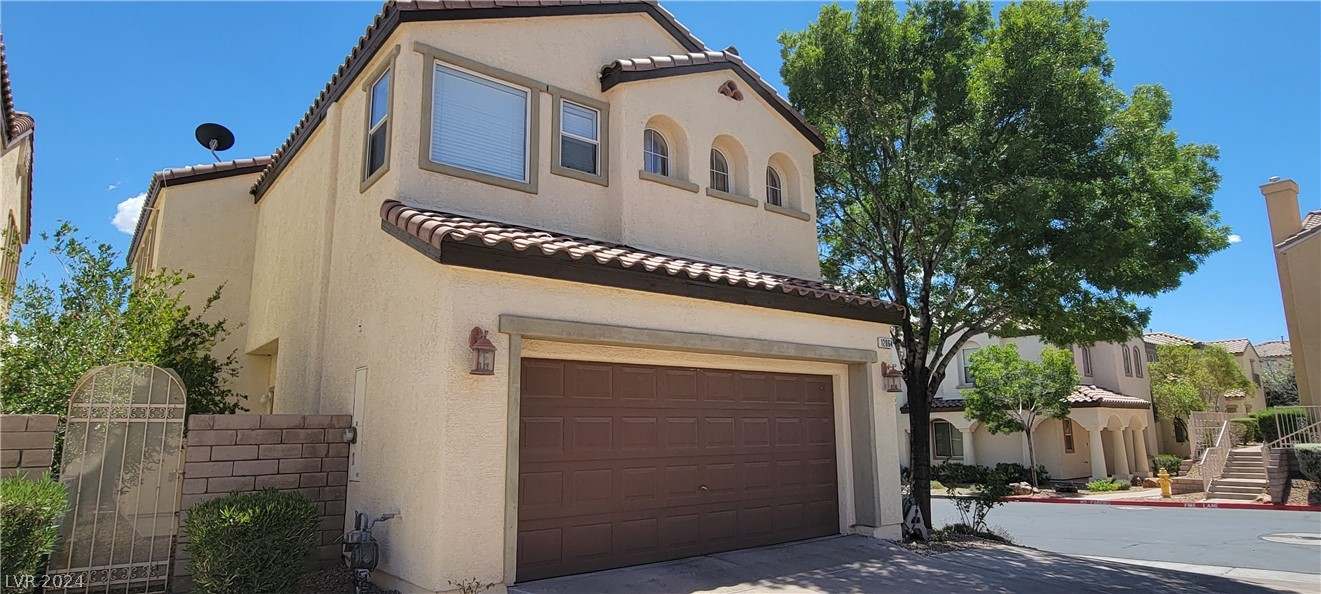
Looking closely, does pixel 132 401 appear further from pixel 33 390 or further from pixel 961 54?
pixel 961 54

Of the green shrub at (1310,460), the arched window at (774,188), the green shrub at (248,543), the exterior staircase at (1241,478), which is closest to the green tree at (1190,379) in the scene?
the exterior staircase at (1241,478)

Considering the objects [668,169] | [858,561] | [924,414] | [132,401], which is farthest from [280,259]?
[924,414]

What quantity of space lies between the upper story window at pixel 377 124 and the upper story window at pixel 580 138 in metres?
2.17

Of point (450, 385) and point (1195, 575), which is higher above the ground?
point (450, 385)

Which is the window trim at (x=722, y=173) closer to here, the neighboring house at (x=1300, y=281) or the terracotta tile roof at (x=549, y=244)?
the terracotta tile roof at (x=549, y=244)

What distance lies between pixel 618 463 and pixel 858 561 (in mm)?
3354

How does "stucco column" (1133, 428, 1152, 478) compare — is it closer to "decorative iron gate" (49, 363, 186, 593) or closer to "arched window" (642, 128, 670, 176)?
"arched window" (642, 128, 670, 176)

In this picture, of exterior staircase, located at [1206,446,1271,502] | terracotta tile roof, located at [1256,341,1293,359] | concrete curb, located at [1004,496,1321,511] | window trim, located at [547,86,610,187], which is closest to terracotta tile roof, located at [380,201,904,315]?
window trim, located at [547,86,610,187]

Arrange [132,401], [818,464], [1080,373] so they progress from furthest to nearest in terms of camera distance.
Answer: [1080,373], [818,464], [132,401]

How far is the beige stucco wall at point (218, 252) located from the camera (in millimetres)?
13383

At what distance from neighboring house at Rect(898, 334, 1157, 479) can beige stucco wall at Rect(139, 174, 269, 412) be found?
75.1 feet

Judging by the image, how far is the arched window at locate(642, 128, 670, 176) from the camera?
34.8 feet

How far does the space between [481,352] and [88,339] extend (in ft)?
19.0

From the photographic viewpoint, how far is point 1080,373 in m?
32.0
